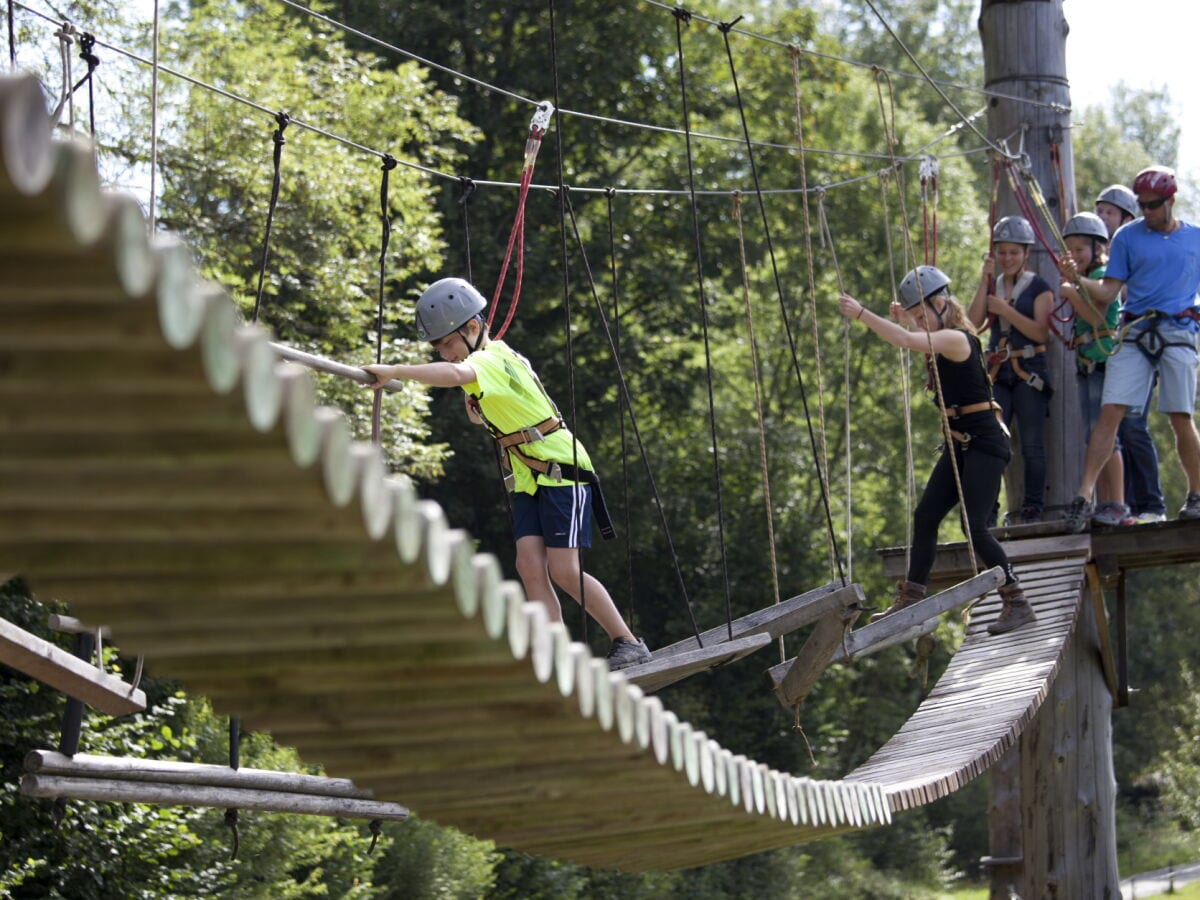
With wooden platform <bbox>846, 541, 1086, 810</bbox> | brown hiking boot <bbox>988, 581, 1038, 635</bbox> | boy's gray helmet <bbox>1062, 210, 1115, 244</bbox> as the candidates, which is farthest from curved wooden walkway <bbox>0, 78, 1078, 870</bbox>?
boy's gray helmet <bbox>1062, 210, 1115, 244</bbox>

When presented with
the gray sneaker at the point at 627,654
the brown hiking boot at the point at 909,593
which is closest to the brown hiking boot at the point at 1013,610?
the brown hiking boot at the point at 909,593

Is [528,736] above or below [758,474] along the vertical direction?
below

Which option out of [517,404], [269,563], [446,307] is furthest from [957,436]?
[269,563]

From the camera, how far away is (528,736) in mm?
2564

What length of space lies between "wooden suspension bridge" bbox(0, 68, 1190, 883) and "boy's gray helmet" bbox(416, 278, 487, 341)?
6.26ft

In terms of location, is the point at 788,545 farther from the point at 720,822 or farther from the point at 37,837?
the point at 720,822

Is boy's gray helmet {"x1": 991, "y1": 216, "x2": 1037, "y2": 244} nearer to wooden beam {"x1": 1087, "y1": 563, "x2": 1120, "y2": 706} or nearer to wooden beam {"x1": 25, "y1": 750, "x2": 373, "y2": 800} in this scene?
wooden beam {"x1": 1087, "y1": 563, "x2": 1120, "y2": 706}

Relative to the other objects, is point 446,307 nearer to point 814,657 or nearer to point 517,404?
point 517,404

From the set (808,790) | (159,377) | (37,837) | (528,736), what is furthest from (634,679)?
(37,837)

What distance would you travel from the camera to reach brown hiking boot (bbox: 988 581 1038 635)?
654 centimetres

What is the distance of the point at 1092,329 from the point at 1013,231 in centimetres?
50

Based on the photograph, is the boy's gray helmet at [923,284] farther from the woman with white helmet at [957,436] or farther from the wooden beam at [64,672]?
the wooden beam at [64,672]

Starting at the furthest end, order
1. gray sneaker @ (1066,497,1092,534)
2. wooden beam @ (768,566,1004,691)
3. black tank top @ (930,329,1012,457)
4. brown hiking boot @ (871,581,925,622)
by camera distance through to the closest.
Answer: gray sneaker @ (1066,497,1092,534)
brown hiking boot @ (871,581,925,622)
black tank top @ (930,329,1012,457)
wooden beam @ (768,566,1004,691)

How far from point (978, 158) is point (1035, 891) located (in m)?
21.3
